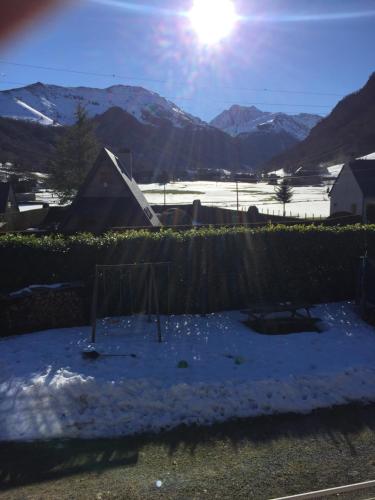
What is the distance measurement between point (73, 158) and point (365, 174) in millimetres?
37883

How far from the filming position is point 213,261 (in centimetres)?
1162

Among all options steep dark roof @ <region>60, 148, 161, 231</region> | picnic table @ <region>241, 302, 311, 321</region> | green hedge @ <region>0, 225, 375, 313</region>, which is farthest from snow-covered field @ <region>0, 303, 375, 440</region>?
steep dark roof @ <region>60, 148, 161, 231</region>

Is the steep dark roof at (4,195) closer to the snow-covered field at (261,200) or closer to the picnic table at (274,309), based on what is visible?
the snow-covered field at (261,200)

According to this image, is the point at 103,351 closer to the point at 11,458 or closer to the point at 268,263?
the point at 11,458

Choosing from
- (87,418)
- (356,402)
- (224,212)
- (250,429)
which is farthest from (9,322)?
(224,212)

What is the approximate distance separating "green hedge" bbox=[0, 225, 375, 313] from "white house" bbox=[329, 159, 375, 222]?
2601 cm

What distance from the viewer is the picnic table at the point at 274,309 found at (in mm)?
10820

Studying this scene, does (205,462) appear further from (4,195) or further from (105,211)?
(4,195)

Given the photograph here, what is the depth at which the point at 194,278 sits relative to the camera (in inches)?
452

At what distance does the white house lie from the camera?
38531 mm

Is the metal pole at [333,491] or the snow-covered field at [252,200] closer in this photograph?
the metal pole at [333,491]

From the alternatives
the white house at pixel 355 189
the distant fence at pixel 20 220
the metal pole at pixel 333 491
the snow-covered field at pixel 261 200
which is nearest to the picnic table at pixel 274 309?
the metal pole at pixel 333 491

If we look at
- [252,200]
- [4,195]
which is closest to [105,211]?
[4,195]

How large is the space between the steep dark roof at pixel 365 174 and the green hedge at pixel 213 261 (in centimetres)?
2816
